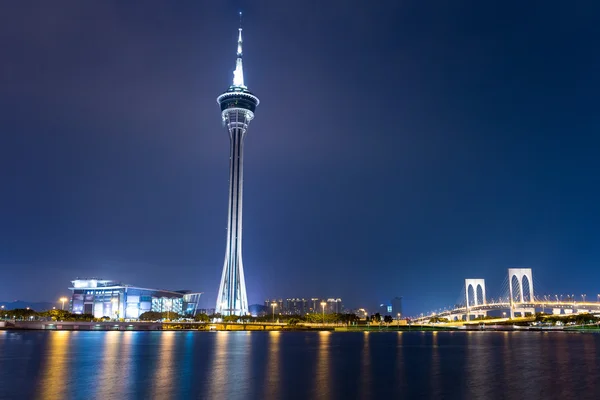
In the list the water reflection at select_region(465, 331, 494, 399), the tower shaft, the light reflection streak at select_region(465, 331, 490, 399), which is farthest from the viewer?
the tower shaft

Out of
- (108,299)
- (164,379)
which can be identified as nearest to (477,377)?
(164,379)

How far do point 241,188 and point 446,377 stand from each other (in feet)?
404

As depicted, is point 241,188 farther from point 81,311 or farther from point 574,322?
point 574,322

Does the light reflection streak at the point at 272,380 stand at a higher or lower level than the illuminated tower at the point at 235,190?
lower

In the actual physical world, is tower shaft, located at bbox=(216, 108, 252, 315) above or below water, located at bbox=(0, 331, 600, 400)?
above

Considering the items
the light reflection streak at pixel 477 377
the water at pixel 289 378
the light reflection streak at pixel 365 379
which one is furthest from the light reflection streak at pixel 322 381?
the light reflection streak at pixel 477 377

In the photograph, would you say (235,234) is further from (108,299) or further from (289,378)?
(289,378)

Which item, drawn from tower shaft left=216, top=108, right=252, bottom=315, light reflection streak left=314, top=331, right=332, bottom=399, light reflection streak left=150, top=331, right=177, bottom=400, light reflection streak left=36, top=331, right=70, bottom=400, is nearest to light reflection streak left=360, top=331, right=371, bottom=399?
light reflection streak left=314, top=331, right=332, bottom=399

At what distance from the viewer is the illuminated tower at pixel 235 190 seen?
5463 inches

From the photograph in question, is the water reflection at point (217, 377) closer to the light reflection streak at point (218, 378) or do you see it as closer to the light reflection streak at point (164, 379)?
the light reflection streak at point (218, 378)

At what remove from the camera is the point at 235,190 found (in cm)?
14575

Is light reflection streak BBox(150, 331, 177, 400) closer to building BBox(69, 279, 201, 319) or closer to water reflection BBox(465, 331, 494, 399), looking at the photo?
water reflection BBox(465, 331, 494, 399)

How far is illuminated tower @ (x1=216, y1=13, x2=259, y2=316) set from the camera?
139 metres

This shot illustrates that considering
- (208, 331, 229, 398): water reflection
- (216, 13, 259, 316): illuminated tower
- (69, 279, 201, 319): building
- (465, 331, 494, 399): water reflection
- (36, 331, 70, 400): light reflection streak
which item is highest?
(216, 13, 259, 316): illuminated tower
